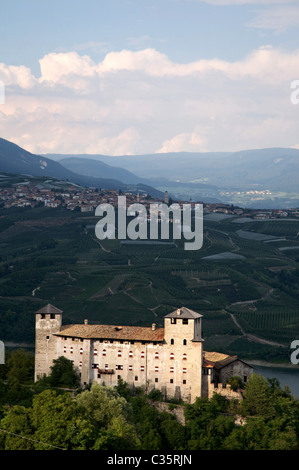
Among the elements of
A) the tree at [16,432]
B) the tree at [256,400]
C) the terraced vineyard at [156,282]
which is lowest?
the tree at [16,432]

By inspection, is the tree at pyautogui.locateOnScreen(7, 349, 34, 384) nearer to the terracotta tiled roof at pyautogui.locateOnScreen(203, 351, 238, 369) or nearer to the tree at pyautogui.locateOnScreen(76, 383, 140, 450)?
the tree at pyautogui.locateOnScreen(76, 383, 140, 450)

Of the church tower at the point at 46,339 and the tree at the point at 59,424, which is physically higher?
the church tower at the point at 46,339

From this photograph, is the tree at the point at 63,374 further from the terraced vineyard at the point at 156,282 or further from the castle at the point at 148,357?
the terraced vineyard at the point at 156,282

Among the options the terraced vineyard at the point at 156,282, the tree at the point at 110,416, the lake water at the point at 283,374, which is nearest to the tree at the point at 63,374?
the tree at the point at 110,416

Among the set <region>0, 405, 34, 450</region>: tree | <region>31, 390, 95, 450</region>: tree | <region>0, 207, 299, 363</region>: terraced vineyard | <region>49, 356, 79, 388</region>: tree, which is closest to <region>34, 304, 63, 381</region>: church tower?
<region>49, 356, 79, 388</region>: tree

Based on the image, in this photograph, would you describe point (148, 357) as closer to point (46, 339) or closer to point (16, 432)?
point (46, 339)

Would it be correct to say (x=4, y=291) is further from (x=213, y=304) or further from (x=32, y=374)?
(x=32, y=374)
